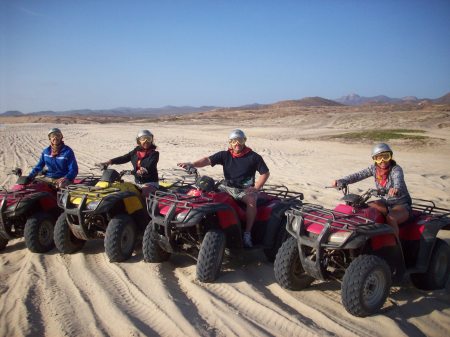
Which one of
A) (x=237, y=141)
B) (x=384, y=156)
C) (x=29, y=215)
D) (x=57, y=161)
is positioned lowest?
(x=29, y=215)

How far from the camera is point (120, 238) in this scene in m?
5.52

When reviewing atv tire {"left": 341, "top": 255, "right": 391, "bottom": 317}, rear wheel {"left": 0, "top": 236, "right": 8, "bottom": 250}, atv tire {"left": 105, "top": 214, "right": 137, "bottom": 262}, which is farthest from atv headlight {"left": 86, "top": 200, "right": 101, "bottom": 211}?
atv tire {"left": 341, "top": 255, "right": 391, "bottom": 317}

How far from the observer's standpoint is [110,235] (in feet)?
17.9

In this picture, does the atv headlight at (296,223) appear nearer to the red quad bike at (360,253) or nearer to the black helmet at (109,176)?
the red quad bike at (360,253)

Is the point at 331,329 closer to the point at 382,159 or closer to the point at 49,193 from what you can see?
the point at 382,159

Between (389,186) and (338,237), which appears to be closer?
(338,237)

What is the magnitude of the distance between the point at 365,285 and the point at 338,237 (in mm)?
511

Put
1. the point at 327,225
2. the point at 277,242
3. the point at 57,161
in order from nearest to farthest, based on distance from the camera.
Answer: the point at 327,225 → the point at 277,242 → the point at 57,161

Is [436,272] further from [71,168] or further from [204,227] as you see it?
[71,168]

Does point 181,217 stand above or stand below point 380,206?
below

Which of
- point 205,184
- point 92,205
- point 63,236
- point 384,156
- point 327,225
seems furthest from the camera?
point 63,236

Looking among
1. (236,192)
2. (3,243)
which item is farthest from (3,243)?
(236,192)

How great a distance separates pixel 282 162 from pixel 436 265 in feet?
35.3

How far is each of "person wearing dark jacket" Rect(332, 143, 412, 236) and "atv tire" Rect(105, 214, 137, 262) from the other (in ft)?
9.05
